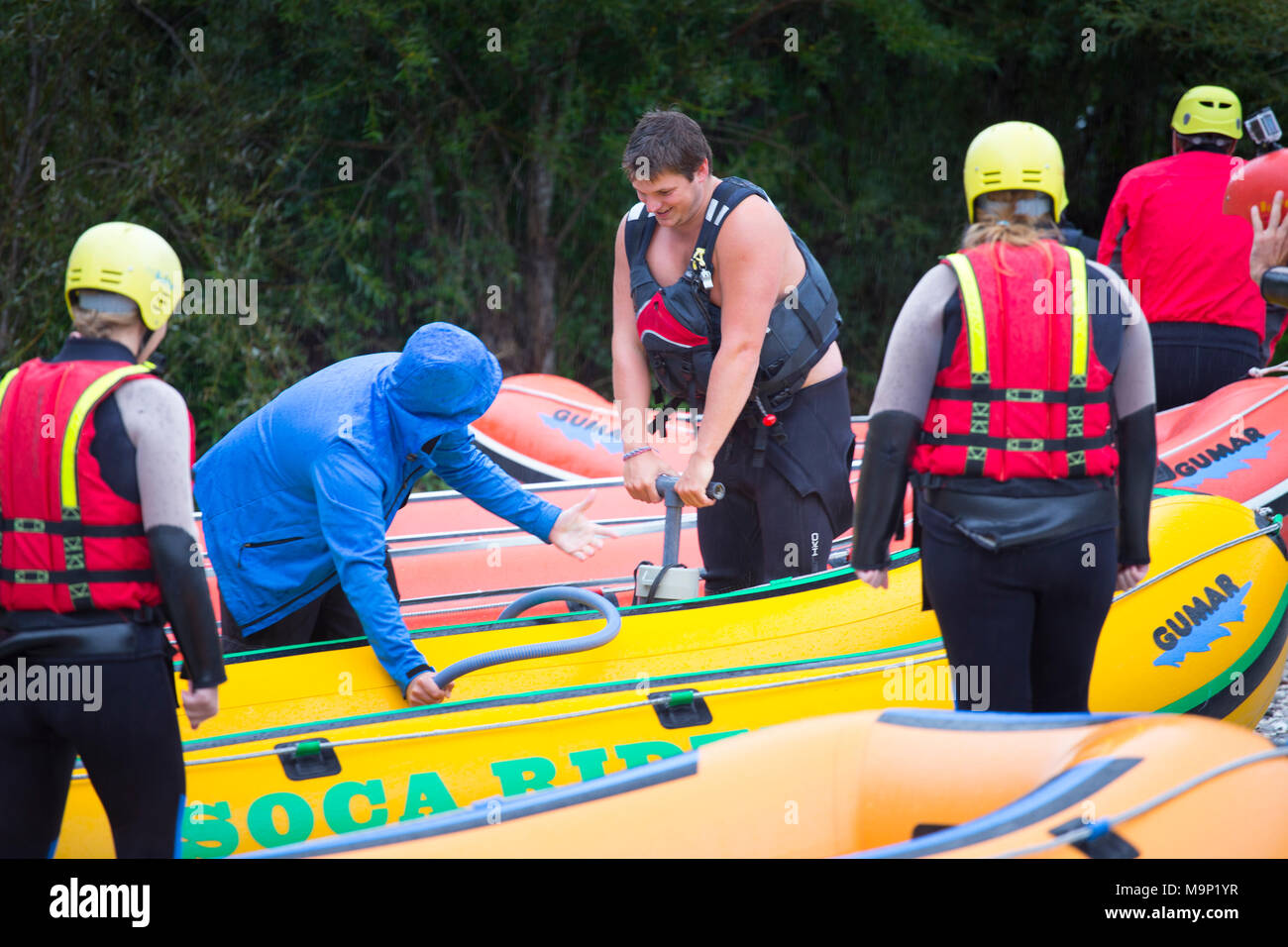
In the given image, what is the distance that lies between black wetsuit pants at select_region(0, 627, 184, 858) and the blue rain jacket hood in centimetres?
64

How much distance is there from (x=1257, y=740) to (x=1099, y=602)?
348 mm

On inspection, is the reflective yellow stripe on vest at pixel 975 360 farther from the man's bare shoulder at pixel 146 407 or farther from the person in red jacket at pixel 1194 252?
the person in red jacket at pixel 1194 252

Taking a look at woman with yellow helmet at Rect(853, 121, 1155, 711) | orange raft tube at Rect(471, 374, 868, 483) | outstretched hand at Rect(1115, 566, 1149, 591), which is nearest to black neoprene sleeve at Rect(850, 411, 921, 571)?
woman with yellow helmet at Rect(853, 121, 1155, 711)

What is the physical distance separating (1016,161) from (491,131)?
6.12 m

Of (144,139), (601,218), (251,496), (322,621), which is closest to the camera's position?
(251,496)

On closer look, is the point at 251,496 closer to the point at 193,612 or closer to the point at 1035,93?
the point at 193,612

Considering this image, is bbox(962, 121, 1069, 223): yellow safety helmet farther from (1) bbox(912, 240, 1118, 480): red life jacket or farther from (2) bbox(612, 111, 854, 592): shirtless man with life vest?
(2) bbox(612, 111, 854, 592): shirtless man with life vest

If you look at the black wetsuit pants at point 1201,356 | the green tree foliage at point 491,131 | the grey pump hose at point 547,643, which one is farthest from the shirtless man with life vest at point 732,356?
the green tree foliage at point 491,131

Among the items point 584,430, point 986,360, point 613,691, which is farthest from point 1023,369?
point 584,430

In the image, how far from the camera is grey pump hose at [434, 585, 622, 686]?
309 centimetres

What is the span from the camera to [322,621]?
347 centimetres

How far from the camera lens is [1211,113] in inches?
195

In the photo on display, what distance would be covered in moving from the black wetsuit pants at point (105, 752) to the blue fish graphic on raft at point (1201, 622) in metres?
2.39

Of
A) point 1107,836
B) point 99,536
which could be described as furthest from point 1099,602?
point 99,536
